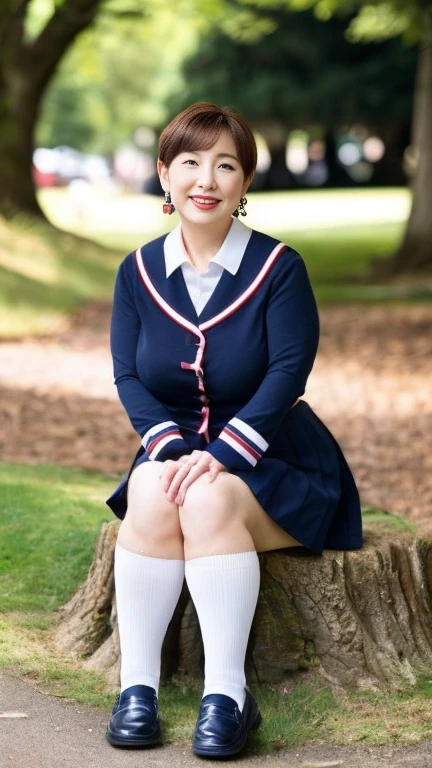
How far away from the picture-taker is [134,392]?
358 cm

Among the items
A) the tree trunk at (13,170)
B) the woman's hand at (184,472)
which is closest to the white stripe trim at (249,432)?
the woman's hand at (184,472)

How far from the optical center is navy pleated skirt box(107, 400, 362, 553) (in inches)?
136

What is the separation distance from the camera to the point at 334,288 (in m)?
16.7

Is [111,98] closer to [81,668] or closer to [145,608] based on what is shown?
[81,668]

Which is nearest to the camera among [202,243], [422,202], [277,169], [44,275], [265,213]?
[202,243]

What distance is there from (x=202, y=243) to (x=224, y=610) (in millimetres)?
1087

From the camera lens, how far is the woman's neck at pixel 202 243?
3598 millimetres

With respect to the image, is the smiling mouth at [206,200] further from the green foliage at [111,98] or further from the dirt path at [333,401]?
the green foliage at [111,98]

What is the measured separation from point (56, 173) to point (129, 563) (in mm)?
55132

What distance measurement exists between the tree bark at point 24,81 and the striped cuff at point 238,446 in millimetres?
13166

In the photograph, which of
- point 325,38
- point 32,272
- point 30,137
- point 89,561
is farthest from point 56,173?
point 89,561

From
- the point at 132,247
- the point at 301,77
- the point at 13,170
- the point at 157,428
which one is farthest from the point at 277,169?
the point at 157,428

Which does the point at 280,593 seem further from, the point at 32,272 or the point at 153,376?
the point at 32,272

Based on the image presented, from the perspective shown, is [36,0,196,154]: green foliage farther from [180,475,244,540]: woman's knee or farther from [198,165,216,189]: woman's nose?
[180,475,244,540]: woman's knee
